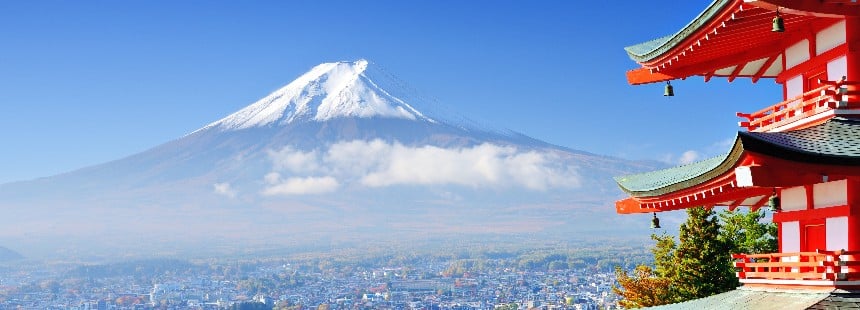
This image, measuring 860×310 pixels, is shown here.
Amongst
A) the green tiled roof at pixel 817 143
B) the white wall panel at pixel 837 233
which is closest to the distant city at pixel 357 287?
the white wall panel at pixel 837 233

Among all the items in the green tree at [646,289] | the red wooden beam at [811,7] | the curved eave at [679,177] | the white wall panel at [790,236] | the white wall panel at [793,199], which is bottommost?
the green tree at [646,289]

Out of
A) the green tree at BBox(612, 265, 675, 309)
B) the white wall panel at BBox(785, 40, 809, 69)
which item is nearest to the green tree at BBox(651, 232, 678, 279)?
the green tree at BBox(612, 265, 675, 309)

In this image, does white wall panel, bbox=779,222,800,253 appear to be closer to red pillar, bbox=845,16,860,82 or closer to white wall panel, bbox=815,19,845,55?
white wall panel, bbox=815,19,845,55

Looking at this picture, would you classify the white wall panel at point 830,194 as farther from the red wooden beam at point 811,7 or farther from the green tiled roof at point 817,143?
the red wooden beam at point 811,7

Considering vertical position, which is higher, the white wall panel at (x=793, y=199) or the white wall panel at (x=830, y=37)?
the white wall panel at (x=830, y=37)

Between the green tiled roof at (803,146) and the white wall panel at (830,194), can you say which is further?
the white wall panel at (830,194)

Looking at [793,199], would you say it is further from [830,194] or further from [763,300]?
[763,300]

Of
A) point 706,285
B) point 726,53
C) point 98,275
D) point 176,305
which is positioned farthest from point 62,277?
point 726,53

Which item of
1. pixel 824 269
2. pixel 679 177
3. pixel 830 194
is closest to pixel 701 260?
pixel 679 177
